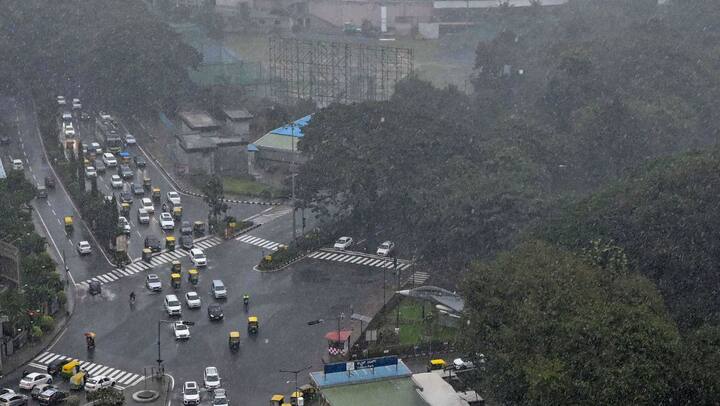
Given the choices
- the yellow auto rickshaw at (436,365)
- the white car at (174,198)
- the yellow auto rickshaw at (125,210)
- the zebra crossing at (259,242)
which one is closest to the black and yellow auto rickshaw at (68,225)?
the yellow auto rickshaw at (125,210)

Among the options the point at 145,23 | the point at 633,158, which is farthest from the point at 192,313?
the point at 145,23

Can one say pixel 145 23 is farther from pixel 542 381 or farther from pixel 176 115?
pixel 542 381

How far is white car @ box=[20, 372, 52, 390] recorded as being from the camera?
64.7 meters

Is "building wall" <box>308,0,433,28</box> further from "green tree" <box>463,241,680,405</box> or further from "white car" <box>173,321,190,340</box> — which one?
"green tree" <box>463,241,680,405</box>

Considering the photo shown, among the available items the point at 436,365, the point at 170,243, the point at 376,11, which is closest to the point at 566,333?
the point at 436,365

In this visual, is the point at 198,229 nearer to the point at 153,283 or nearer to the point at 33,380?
the point at 153,283

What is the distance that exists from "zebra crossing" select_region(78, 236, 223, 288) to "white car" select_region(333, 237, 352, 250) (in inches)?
348

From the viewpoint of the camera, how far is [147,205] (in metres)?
96.4

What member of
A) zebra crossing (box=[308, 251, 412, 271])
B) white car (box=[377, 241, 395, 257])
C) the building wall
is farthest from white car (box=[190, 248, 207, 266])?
the building wall

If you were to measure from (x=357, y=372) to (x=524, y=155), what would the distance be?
3588 centimetres

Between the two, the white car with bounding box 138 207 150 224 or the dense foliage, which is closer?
the white car with bounding box 138 207 150 224

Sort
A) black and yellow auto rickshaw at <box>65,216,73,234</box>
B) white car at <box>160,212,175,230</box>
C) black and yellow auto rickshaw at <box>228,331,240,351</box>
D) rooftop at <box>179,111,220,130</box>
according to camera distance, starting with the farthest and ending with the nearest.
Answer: rooftop at <box>179,111,220,130</box>, white car at <box>160,212,175,230</box>, black and yellow auto rickshaw at <box>65,216,73,234</box>, black and yellow auto rickshaw at <box>228,331,240,351</box>

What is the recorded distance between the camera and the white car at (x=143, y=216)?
93.1 meters

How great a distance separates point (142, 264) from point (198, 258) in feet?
13.1
